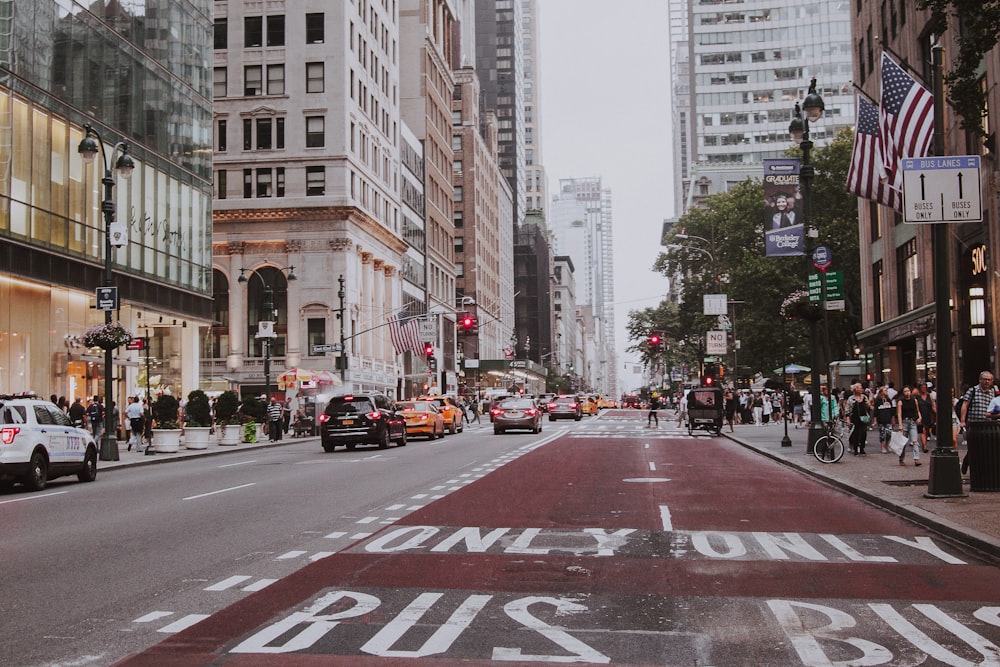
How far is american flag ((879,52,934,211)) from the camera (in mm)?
17188

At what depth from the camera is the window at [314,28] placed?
72.8 meters

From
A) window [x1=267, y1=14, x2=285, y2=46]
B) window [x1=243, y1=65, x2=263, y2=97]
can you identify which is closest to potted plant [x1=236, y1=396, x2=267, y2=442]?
window [x1=243, y1=65, x2=263, y2=97]

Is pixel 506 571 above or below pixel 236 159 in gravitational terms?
below

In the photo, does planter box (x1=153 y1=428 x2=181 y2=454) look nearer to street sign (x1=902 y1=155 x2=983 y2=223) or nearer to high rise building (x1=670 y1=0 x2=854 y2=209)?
street sign (x1=902 y1=155 x2=983 y2=223)

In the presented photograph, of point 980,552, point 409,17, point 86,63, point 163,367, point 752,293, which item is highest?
point 409,17

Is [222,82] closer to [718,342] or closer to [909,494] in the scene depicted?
[718,342]

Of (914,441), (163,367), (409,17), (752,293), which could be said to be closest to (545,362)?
(409,17)

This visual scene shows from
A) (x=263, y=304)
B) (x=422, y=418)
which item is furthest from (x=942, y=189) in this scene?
(x=263, y=304)

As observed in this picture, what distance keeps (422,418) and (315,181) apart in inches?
1430

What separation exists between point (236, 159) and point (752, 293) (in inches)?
1475

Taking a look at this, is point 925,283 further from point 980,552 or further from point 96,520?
point 96,520

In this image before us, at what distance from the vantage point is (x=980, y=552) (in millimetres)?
10852

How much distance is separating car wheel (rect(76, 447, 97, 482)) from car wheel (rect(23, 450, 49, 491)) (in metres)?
1.74

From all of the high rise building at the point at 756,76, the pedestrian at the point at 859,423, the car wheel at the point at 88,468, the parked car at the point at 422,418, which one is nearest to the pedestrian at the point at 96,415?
the parked car at the point at 422,418
